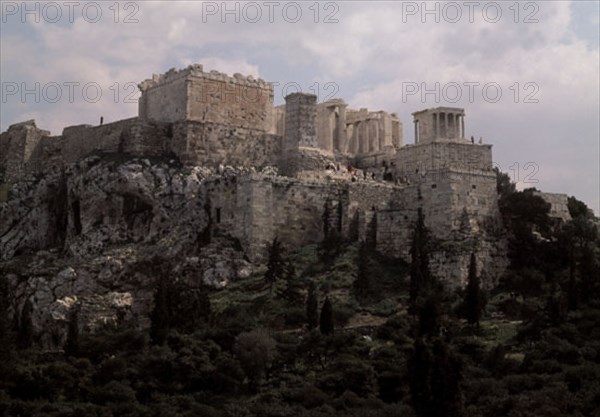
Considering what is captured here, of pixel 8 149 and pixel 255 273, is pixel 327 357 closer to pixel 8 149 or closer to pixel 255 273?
pixel 255 273

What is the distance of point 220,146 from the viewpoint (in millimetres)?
63969

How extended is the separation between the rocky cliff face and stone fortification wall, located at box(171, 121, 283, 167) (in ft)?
4.66

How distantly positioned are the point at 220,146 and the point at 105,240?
8907mm

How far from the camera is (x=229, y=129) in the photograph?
212 feet

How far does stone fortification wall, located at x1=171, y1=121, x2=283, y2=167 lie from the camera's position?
63.3 m

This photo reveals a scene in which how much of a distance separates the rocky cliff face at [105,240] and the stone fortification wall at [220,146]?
1419 millimetres

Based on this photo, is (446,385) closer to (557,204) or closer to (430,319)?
(430,319)

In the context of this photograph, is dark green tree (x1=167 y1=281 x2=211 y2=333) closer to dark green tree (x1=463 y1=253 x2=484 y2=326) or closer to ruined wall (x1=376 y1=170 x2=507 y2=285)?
ruined wall (x1=376 y1=170 x2=507 y2=285)

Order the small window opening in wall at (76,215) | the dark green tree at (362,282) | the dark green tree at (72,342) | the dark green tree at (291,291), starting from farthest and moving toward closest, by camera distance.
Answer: the small window opening in wall at (76,215), the dark green tree at (362,282), the dark green tree at (291,291), the dark green tree at (72,342)

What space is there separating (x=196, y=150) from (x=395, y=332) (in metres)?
20.7

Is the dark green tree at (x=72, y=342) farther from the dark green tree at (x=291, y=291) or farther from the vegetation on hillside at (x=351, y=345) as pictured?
the dark green tree at (x=291, y=291)

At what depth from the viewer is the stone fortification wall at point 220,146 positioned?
6334cm

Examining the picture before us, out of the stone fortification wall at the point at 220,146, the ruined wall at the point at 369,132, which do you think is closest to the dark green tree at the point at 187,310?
the stone fortification wall at the point at 220,146

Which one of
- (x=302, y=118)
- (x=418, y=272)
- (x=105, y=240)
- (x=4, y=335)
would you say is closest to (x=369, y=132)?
(x=302, y=118)
